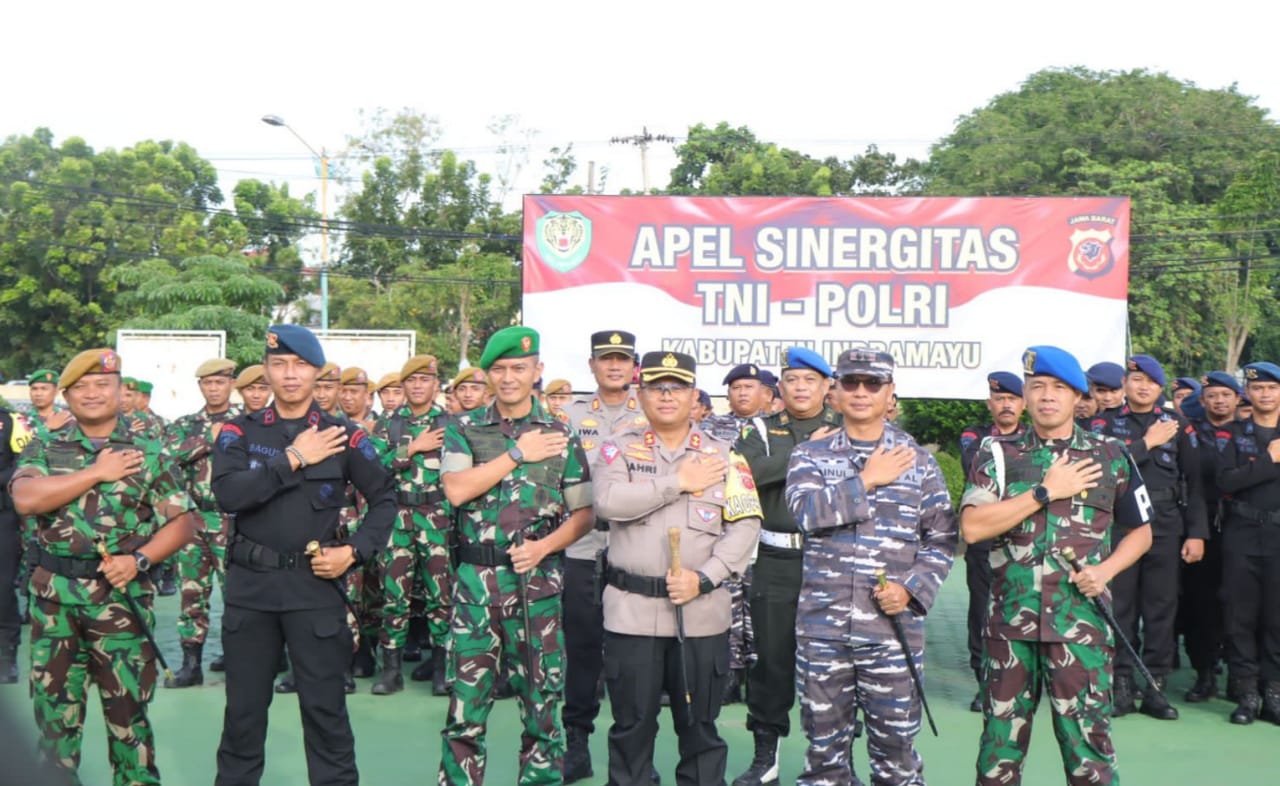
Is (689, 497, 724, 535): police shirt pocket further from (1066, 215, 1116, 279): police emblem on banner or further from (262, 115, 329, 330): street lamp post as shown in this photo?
(262, 115, 329, 330): street lamp post

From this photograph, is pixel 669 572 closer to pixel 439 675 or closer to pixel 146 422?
pixel 439 675

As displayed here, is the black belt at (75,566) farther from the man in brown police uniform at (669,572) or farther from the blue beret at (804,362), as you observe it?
the blue beret at (804,362)

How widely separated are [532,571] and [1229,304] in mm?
29259

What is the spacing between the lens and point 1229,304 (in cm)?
2995

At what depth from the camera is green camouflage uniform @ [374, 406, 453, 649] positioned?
24.1 ft

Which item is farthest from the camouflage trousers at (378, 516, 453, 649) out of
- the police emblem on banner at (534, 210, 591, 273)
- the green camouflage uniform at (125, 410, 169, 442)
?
the police emblem on banner at (534, 210, 591, 273)

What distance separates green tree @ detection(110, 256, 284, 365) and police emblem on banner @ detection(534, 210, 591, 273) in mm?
14312

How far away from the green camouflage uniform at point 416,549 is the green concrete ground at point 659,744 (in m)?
0.44

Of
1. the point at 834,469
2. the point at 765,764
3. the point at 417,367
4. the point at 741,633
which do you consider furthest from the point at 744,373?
the point at 834,469

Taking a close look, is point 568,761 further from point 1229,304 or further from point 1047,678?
point 1229,304

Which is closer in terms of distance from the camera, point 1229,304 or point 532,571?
point 532,571


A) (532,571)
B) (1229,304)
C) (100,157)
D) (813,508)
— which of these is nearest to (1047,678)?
(813,508)

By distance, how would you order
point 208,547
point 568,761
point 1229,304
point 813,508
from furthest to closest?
1. point 1229,304
2. point 208,547
3. point 568,761
4. point 813,508

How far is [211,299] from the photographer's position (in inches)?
1013
